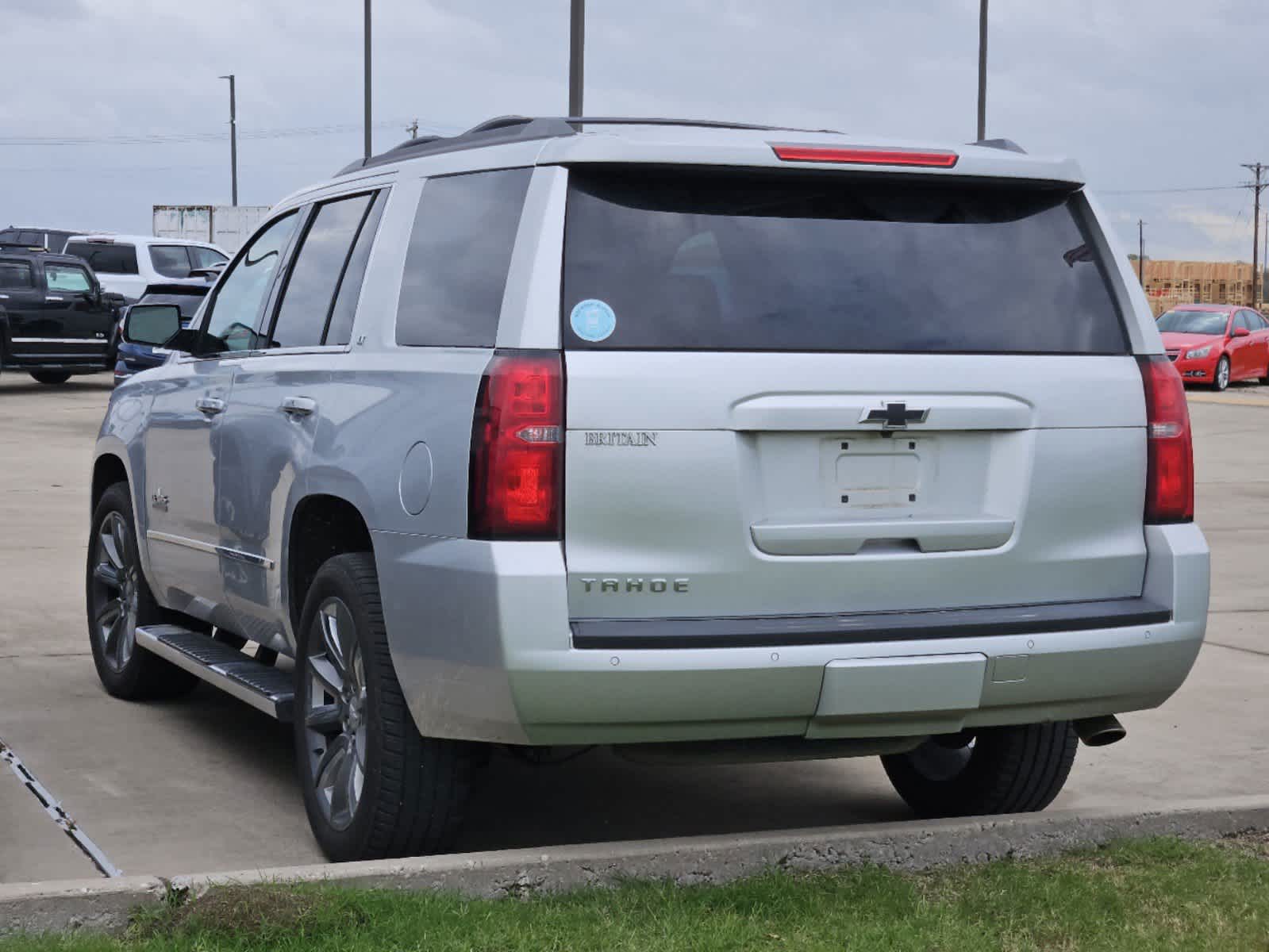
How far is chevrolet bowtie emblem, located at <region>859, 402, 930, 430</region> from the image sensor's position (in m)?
4.61

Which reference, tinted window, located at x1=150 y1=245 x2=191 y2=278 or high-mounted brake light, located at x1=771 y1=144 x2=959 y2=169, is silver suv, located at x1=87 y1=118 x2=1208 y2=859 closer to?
high-mounted brake light, located at x1=771 y1=144 x2=959 y2=169

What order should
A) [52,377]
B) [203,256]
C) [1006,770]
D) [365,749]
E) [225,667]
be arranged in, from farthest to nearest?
[203,256]
[52,377]
[225,667]
[1006,770]
[365,749]

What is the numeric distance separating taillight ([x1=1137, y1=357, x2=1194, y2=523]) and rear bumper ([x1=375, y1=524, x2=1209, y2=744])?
121 millimetres

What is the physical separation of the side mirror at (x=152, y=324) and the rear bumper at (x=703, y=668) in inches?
110

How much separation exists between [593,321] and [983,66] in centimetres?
3442

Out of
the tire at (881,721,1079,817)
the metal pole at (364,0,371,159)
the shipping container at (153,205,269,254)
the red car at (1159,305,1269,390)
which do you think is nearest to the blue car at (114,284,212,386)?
the tire at (881,721,1079,817)

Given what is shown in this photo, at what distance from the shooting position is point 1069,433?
483cm

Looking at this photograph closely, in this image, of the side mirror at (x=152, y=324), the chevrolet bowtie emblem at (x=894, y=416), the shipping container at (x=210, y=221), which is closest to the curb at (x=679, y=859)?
the chevrolet bowtie emblem at (x=894, y=416)

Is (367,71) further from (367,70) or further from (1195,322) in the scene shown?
(1195,322)

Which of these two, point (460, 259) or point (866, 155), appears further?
point (460, 259)

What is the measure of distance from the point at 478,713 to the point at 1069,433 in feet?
5.36

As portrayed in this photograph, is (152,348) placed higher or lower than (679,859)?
higher

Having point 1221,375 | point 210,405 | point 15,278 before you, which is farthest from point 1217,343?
point 210,405

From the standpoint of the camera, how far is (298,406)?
5535 millimetres
